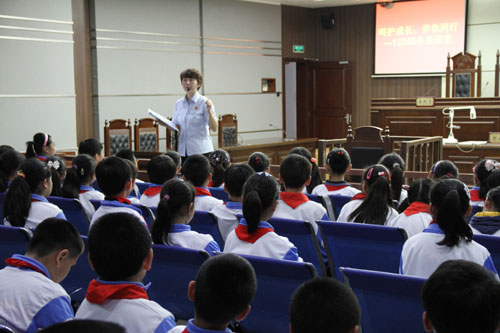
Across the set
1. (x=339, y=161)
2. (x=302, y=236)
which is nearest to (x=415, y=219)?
(x=302, y=236)

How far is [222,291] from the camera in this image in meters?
1.37

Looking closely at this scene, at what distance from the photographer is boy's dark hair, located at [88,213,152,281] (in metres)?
1.67

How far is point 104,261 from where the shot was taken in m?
1.67

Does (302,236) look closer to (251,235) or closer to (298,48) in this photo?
(251,235)

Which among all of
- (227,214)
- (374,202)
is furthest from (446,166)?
(227,214)

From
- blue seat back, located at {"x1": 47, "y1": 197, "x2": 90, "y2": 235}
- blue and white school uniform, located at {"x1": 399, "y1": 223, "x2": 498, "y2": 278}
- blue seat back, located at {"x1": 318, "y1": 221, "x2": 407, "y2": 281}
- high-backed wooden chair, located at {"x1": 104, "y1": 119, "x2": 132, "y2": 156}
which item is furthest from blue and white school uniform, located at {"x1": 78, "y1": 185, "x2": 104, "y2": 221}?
high-backed wooden chair, located at {"x1": 104, "y1": 119, "x2": 132, "y2": 156}

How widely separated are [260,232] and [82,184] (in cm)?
168

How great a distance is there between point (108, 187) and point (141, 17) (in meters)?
6.78

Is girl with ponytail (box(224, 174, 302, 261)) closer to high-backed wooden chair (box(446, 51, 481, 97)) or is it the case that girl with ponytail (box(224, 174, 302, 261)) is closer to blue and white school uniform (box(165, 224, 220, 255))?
blue and white school uniform (box(165, 224, 220, 255))

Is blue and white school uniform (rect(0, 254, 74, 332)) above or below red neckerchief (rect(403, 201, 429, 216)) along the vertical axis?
below

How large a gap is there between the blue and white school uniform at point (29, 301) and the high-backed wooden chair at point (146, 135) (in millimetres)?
6910

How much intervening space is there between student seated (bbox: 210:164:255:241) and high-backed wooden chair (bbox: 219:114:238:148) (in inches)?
238

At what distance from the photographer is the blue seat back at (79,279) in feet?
8.46

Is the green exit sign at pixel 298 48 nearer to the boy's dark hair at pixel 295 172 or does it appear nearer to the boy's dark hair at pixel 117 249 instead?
the boy's dark hair at pixel 295 172
